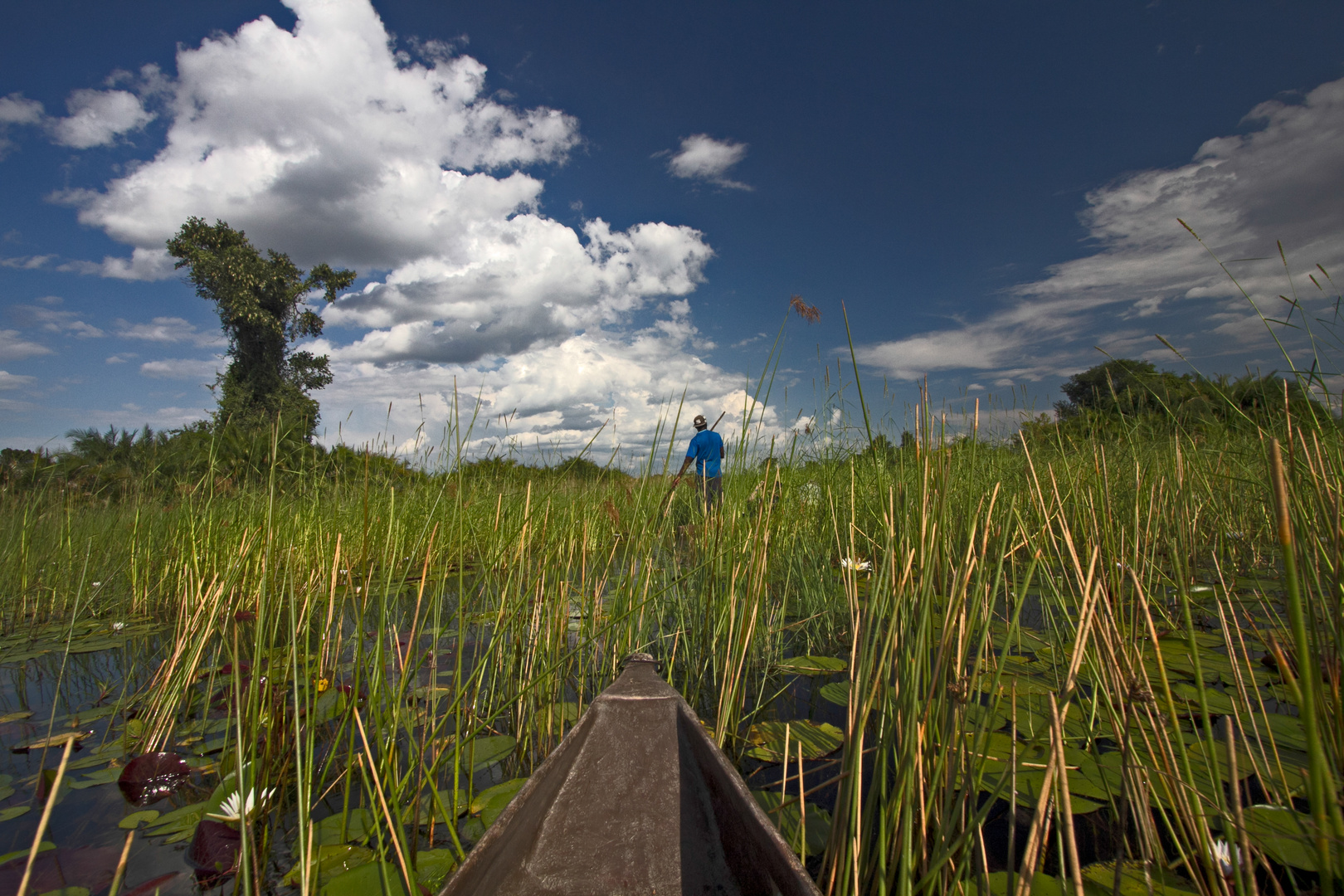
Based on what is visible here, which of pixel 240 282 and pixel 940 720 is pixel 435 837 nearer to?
pixel 940 720

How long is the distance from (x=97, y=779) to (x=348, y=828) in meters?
0.90

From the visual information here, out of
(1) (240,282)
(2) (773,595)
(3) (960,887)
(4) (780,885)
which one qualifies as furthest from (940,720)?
(1) (240,282)

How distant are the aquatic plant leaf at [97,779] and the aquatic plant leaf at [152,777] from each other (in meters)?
0.06

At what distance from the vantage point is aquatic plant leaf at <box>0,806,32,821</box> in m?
1.47

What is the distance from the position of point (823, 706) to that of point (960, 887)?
121cm

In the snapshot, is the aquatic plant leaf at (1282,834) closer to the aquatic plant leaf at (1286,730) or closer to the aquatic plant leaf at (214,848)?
the aquatic plant leaf at (1286,730)

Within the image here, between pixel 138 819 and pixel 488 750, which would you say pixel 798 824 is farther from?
pixel 138 819

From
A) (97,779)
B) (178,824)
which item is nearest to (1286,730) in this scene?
(178,824)

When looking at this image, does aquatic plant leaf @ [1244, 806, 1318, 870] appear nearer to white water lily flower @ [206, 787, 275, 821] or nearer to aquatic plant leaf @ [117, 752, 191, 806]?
white water lily flower @ [206, 787, 275, 821]

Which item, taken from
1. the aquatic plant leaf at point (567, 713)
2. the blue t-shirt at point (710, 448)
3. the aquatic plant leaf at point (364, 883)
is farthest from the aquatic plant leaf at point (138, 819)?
the blue t-shirt at point (710, 448)

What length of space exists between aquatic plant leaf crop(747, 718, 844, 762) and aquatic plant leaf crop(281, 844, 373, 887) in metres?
0.94

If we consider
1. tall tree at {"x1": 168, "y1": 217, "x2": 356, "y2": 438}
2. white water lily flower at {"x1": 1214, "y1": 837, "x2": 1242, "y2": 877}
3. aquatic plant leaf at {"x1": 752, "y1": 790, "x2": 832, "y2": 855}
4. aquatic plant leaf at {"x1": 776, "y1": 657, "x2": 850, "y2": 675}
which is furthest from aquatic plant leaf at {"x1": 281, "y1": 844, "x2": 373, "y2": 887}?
tall tree at {"x1": 168, "y1": 217, "x2": 356, "y2": 438}

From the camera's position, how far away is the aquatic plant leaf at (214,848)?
1.24 m

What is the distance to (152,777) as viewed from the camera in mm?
1602
